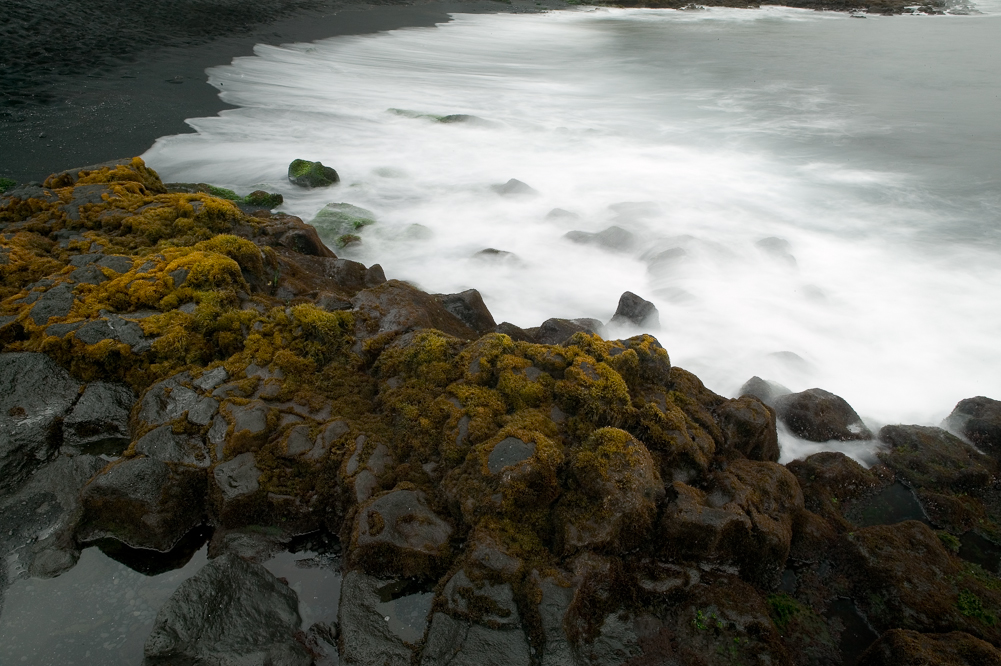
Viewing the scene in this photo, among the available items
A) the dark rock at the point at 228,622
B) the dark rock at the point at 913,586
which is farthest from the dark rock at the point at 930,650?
the dark rock at the point at 228,622

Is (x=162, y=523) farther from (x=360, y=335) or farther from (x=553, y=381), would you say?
(x=553, y=381)

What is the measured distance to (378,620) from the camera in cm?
421

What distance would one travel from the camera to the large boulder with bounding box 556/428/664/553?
4.48m

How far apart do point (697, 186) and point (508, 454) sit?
1248 centimetres

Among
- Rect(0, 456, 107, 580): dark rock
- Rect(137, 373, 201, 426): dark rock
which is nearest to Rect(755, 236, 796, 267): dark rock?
Rect(137, 373, 201, 426): dark rock

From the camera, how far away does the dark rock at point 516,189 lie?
14.2 metres

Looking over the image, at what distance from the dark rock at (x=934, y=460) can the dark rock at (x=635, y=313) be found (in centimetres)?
335

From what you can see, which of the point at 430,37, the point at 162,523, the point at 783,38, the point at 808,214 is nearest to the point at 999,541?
the point at 162,523

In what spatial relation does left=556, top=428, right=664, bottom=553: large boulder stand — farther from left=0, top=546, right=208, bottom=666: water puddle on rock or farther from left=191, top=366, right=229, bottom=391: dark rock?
left=191, top=366, right=229, bottom=391: dark rock

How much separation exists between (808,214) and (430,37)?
25.6 meters

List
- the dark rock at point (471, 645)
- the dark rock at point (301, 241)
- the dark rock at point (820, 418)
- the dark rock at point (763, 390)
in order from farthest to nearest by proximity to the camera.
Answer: the dark rock at point (301, 241), the dark rock at point (763, 390), the dark rock at point (820, 418), the dark rock at point (471, 645)

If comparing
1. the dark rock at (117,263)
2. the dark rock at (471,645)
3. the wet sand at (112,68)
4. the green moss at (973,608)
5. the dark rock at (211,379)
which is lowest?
the green moss at (973,608)

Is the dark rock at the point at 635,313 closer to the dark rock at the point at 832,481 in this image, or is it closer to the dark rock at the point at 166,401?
the dark rock at the point at 832,481

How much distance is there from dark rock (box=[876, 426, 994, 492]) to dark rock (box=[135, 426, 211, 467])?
6.93m
